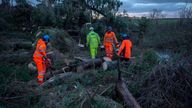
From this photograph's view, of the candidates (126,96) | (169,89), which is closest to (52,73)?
(126,96)

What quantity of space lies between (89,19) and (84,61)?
9.18 m

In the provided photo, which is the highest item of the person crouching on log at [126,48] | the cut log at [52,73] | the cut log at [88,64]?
the person crouching on log at [126,48]

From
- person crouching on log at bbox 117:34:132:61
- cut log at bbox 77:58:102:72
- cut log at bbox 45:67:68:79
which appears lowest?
cut log at bbox 45:67:68:79

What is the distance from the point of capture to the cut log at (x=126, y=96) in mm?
5026

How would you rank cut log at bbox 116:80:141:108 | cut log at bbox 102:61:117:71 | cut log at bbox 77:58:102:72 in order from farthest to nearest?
cut log at bbox 77:58:102:72 < cut log at bbox 102:61:117:71 < cut log at bbox 116:80:141:108

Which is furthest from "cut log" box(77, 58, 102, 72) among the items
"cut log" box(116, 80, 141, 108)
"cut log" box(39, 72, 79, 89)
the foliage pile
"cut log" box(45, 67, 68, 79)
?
the foliage pile

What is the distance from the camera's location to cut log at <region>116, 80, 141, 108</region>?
5.03 m

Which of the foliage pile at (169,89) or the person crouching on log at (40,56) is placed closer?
the foliage pile at (169,89)

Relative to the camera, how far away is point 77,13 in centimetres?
1705

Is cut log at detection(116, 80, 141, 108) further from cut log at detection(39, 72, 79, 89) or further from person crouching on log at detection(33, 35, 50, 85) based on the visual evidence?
person crouching on log at detection(33, 35, 50, 85)

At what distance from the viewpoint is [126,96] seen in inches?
207

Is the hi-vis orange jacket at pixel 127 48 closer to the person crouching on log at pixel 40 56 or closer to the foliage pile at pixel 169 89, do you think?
the person crouching on log at pixel 40 56

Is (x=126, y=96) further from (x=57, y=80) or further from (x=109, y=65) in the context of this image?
(x=109, y=65)

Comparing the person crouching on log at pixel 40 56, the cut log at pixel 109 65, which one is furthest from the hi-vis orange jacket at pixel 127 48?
the person crouching on log at pixel 40 56
